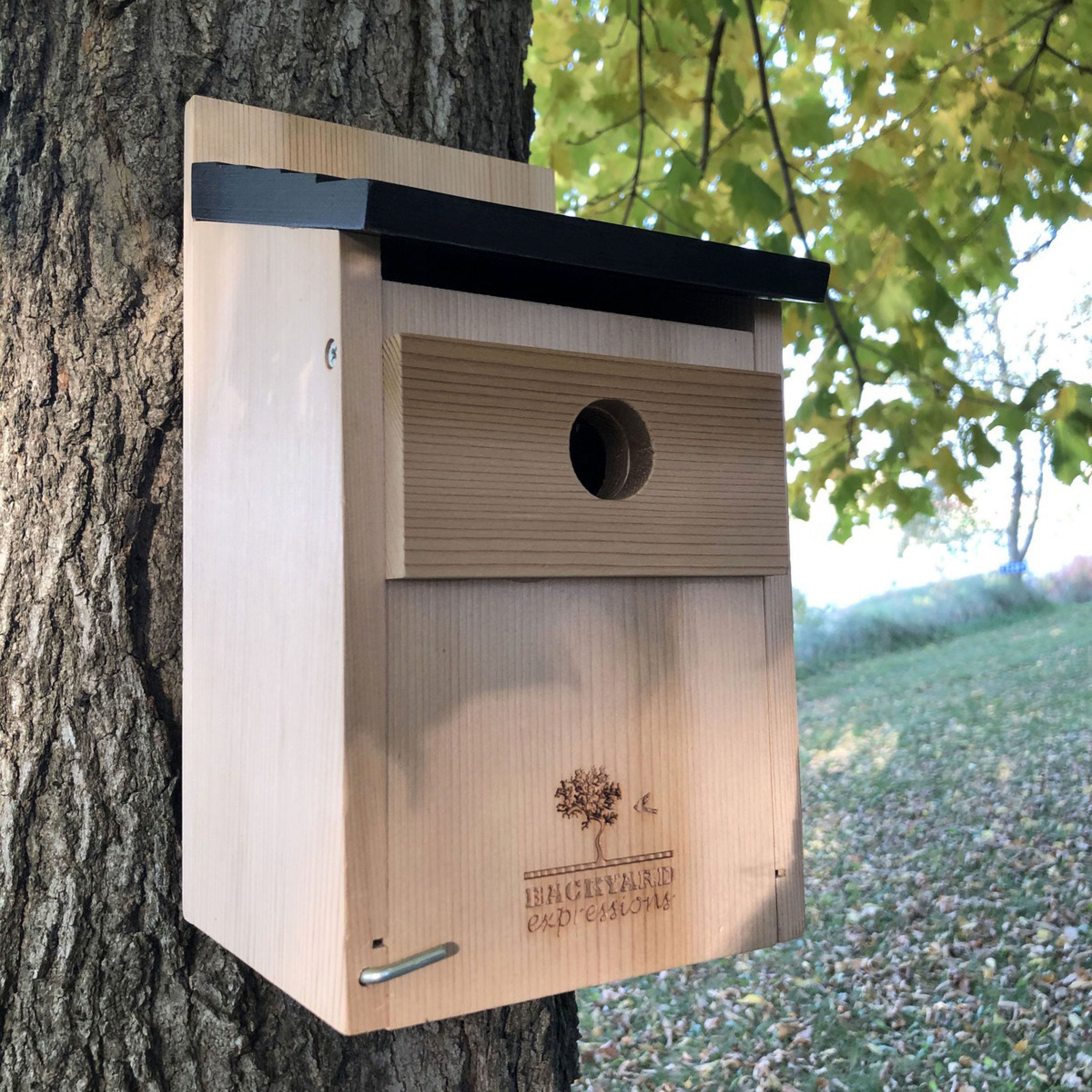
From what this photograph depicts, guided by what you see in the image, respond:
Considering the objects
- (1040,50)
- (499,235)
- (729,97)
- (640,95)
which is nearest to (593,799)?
(499,235)

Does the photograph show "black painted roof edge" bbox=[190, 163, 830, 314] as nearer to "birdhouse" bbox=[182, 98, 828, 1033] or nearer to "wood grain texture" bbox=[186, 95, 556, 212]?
"birdhouse" bbox=[182, 98, 828, 1033]

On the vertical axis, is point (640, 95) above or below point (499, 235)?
above

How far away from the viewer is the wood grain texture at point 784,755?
3.85 feet

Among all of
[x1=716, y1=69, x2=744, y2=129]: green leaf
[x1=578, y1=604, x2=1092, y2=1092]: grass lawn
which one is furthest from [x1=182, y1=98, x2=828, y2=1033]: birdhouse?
[x1=578, y1=604, x2=1092, y2=1092]: grass lawn

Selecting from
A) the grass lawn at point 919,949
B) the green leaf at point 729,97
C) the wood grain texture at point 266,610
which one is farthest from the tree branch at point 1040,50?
the grass lawn at point 919,949

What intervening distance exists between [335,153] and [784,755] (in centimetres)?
85

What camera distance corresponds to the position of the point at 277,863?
105 cm

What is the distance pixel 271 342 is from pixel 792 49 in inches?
113

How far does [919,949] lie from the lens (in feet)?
15.3

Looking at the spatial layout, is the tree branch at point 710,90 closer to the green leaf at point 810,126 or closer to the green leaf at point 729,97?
the green leaf at point 729,97

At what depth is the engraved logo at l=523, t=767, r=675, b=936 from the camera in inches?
40.6

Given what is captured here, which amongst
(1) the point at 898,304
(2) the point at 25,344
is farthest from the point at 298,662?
(1) the point at 898,304

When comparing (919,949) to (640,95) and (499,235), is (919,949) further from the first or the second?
(499,235)

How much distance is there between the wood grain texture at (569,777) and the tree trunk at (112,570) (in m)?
0.43
